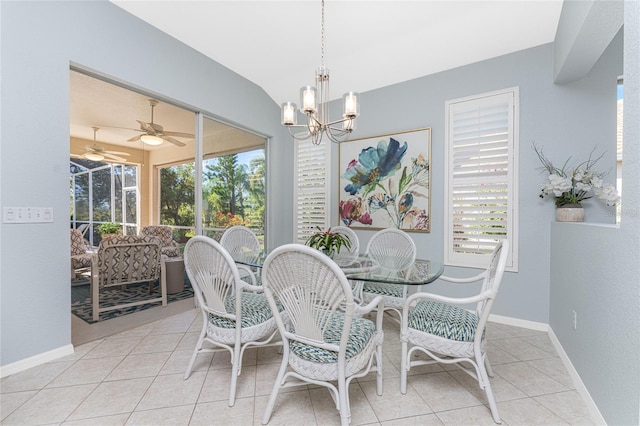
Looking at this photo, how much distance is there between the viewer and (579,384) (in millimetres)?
1762

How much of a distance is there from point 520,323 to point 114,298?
15.6ft

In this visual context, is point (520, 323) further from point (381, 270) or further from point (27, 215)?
point (27, 215)

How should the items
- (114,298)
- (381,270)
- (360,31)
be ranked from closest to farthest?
(381,270) → (360,31) → (114,298)

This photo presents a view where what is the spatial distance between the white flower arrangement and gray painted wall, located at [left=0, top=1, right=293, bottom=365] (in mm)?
3859

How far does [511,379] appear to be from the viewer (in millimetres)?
1886

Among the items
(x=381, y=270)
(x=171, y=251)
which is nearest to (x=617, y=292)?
(x=381, y=270)

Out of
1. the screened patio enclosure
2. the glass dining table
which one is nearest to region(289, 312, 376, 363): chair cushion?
the glass dining table

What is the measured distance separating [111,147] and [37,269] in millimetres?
5619

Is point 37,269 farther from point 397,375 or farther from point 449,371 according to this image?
point 449,371

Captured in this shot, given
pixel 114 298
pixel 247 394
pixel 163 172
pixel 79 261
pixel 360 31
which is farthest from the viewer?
pixel 163 172

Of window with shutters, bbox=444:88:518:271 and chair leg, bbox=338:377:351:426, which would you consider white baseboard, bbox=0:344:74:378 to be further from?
window with shutters, bbox=444:88:518:271

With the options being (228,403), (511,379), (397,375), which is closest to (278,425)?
(228,403)

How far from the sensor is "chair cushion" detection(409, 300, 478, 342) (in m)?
1.59

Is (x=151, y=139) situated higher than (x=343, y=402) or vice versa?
(x=151, y=139)
